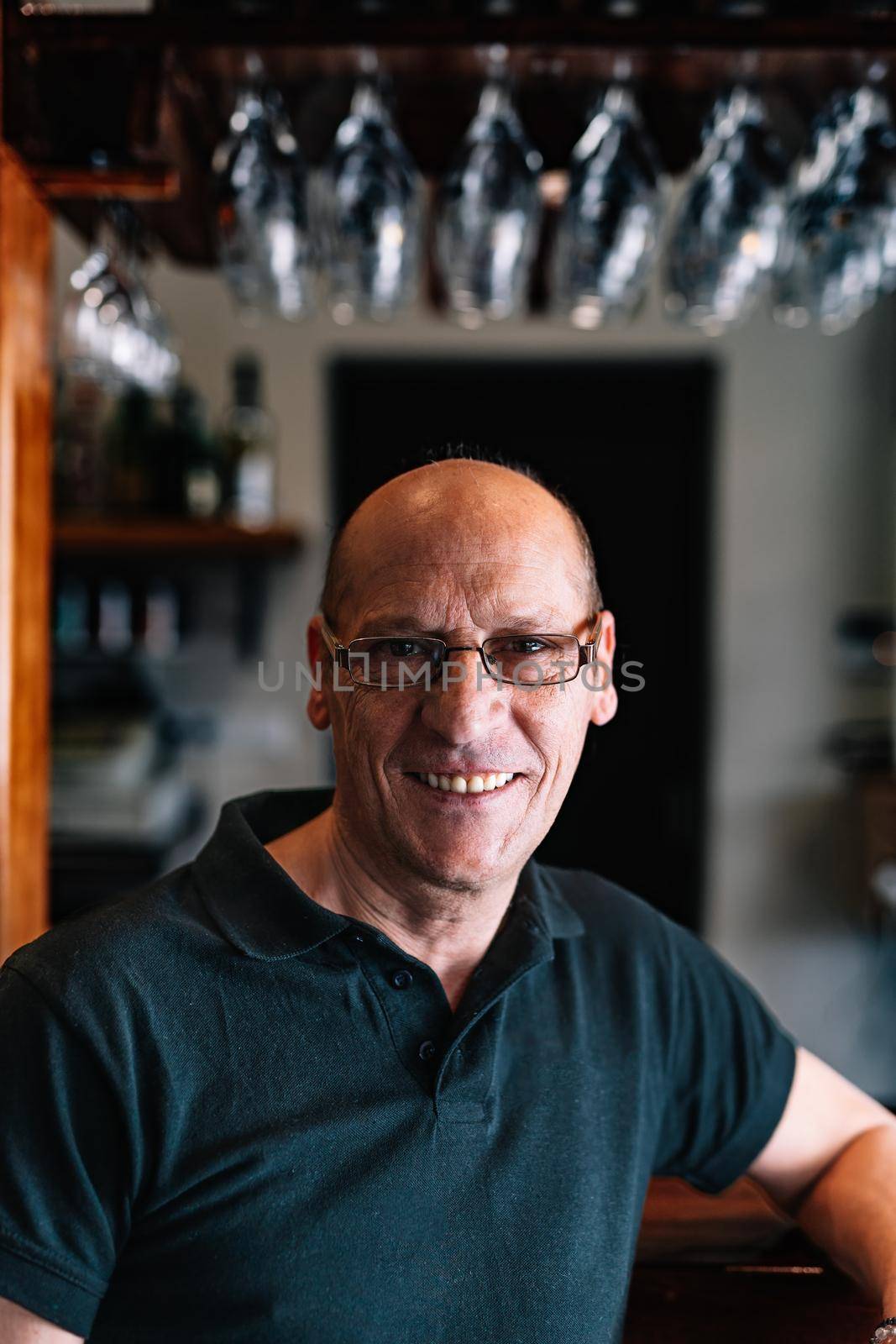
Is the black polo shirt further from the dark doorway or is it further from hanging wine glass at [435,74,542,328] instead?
the dark doorway

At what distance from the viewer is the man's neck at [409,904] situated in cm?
96

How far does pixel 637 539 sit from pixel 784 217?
2035 millimetres

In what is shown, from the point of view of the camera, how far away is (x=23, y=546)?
1.27 metres

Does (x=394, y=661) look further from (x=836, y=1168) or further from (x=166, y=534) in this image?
(x=166, y=534)

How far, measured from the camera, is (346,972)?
3.04 ft

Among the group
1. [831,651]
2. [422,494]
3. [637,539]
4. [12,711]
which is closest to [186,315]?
[637,539]

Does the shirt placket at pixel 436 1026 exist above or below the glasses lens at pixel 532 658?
below

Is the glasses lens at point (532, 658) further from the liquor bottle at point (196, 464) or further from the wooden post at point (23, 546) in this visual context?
the liquor bottle at point (196, 464)

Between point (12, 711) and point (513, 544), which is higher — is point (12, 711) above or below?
below

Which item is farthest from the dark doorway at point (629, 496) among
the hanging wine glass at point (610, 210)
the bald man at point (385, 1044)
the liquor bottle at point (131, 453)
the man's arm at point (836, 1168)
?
the bald man at point (385, 1044)

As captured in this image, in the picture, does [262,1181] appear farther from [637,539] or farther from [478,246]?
[637,539]

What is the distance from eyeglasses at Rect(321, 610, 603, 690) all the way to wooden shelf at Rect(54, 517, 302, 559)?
1.96 m

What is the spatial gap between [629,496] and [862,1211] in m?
2.50

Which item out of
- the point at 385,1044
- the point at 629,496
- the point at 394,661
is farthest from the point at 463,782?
the point at 629,496
